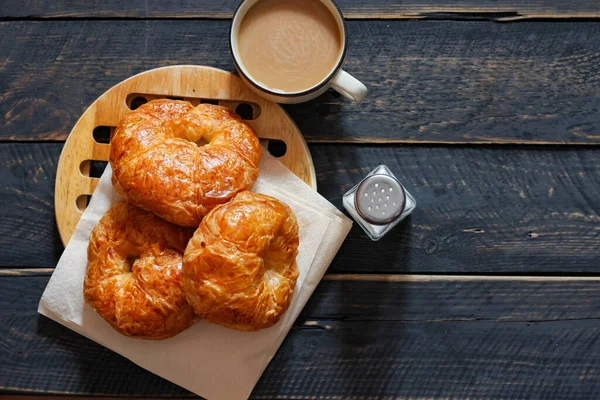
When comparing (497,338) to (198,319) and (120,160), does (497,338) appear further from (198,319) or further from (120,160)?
(120,160)

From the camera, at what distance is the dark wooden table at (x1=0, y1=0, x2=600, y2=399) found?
138 cm

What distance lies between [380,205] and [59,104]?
2.63 feet

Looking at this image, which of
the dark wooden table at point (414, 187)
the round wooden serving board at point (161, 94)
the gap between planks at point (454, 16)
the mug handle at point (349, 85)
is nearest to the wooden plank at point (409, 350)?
the dark wooden table at point (414, 187)

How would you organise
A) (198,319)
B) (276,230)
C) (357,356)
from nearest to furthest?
1. (276,230)
2. (198,319)
3. (357,356)

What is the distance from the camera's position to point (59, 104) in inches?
55.8

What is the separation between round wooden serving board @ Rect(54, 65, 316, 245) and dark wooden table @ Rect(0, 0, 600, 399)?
8 centimetres

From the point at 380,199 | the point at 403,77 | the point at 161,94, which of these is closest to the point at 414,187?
the point at 380,199

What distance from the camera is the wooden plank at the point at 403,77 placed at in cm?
140

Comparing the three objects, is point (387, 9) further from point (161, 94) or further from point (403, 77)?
point (161, 94)

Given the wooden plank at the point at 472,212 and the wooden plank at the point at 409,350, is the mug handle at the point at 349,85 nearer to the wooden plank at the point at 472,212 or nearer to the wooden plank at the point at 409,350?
the wooden plank at the point at 472,212

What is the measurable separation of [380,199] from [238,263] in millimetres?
370

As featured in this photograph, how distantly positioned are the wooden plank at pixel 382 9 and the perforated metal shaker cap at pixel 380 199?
1.35ft

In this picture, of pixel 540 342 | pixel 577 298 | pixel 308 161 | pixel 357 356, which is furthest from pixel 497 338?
pixel 308 161

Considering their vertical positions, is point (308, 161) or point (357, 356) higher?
point (308, 161)
